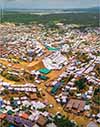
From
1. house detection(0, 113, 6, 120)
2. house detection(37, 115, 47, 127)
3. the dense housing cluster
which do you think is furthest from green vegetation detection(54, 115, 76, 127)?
house detection(0, 113, 6, 120)

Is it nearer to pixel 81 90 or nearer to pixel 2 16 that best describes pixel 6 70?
pixel 81 90

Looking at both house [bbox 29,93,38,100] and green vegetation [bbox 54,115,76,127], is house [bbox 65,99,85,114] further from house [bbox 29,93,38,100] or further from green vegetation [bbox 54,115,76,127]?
house [bbox 29,93,38,100]

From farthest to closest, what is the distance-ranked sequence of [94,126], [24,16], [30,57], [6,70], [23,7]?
[24,16] < [23,7] < [30,57] < [6,70] < [94,126]

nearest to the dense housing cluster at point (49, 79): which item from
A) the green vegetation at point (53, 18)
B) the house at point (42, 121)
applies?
the house at point (42, 121)

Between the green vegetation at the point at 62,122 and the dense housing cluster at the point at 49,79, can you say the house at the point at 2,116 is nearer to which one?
the dense housing cluster at the point at 49,79

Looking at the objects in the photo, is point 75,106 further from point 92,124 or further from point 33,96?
point 33,96

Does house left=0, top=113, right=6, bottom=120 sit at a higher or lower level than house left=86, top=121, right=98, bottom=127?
higher

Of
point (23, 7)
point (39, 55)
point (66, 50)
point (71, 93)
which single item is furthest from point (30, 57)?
point (71, 93)

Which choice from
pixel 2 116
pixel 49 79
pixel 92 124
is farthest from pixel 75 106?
pixel 49 79
